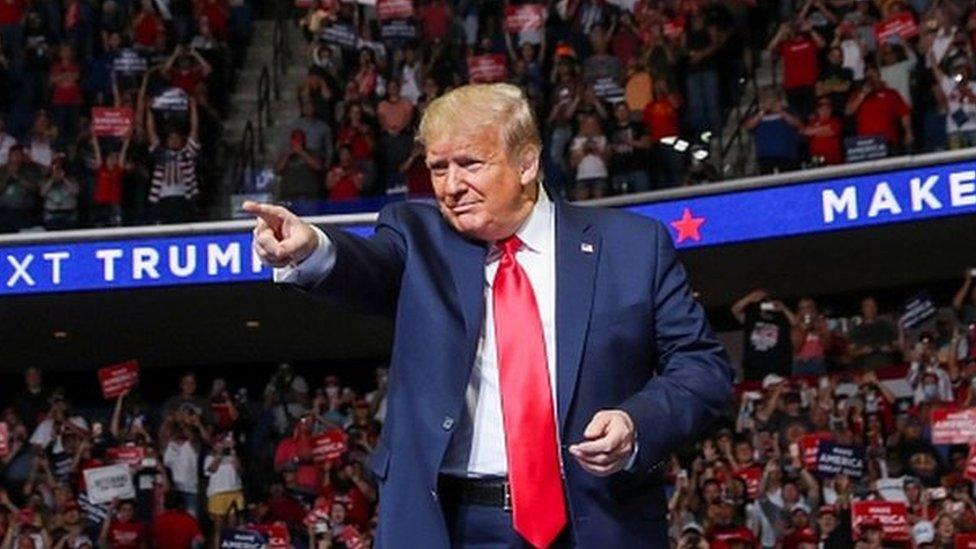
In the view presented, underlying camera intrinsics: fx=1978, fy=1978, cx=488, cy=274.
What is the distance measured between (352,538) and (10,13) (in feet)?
23.9

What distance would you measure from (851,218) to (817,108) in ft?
2.82

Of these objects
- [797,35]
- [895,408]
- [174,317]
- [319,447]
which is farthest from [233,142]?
[895,408]

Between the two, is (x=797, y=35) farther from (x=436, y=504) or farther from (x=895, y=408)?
(x=436, y=504)

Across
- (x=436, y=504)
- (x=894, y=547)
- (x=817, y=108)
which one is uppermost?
(x=817, y=108)

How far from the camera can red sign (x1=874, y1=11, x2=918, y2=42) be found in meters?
14.5

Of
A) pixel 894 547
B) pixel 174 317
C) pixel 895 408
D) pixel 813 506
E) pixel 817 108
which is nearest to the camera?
pixel 894 547

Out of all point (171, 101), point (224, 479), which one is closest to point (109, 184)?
point (171, 101)

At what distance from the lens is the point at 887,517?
448 inches

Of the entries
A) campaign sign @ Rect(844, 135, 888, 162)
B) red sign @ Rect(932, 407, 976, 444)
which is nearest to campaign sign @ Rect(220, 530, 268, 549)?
red sign @ Rect(932, 407, 976, 444)

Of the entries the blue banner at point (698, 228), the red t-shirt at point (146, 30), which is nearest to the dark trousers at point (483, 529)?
the blue banner at point (698, 228)

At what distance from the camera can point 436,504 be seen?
3309mm

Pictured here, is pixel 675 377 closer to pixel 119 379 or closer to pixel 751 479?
pixel 751 479

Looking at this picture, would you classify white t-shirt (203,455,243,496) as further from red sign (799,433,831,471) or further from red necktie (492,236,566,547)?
red necktie (492,236,566,547)

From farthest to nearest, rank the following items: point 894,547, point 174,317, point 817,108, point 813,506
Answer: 1. point 174,317
2. point 817,108
3. point 813,506
4. point 894,547
